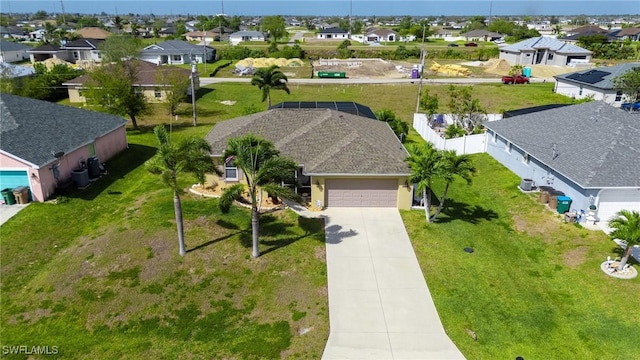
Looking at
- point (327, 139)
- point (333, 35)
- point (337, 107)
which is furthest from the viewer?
point (333, 35)

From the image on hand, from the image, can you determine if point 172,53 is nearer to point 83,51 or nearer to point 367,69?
point 83,51

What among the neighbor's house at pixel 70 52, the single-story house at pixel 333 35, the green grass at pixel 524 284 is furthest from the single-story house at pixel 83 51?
the green grass at pixel 524 284

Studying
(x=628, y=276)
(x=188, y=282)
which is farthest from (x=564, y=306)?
(x=188, y=282)

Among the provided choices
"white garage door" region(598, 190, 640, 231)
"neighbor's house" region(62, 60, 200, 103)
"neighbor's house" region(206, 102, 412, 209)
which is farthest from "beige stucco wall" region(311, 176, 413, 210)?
"neighbor's house" region(62, 60, 200, 103)

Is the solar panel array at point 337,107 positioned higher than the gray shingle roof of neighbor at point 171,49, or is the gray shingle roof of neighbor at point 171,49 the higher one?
the gray shingle roof of neighbor at point 171,49

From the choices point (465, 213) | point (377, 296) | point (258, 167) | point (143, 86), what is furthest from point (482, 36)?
point (377, 296)

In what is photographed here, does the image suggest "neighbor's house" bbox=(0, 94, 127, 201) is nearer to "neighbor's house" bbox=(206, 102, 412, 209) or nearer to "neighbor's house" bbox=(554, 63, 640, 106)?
"neighbor's house" bbox=(206, 102, 412, 209)

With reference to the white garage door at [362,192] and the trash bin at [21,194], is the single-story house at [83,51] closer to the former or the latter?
the trash bin at [21,194]
